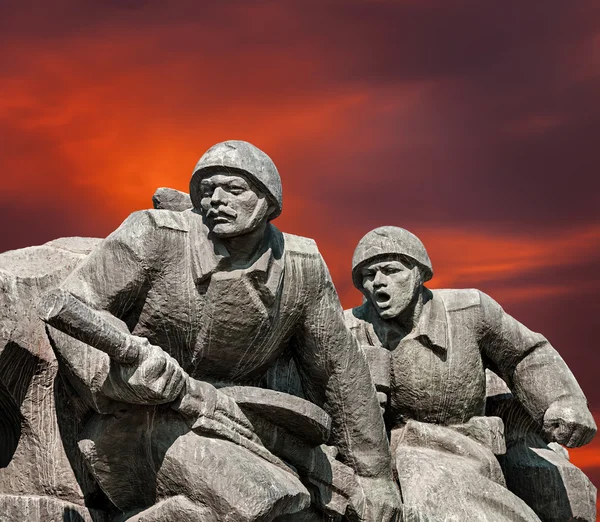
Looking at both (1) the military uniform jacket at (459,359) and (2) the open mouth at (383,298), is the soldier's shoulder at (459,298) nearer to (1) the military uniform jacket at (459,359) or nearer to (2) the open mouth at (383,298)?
(1) the military uniform jacket at (459,359)

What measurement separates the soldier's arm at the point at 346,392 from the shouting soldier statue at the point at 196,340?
1.5 inches

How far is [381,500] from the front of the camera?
9.37 meters

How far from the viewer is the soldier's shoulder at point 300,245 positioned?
29.9ft

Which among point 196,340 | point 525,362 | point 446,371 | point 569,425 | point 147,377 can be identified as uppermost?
point 525,362

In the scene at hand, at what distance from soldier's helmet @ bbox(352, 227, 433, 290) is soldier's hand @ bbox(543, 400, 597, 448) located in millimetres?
1264

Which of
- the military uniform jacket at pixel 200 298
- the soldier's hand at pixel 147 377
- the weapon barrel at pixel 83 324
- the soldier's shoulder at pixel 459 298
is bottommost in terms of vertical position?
the soldier's hand at pixel 147 377

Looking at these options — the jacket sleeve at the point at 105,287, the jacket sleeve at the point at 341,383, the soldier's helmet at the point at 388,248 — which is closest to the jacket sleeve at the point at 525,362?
the soldier's helmet at the point at 388,248

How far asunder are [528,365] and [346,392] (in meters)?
1.79

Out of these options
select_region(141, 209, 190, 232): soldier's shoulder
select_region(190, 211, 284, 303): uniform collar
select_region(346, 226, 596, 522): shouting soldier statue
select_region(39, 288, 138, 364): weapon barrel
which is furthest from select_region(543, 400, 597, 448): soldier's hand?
select_region(39, 288, 138, 364): weapon barrel

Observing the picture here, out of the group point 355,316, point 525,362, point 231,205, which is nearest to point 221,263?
point 231,205

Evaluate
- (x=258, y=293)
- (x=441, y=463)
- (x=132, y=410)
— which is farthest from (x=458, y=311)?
(x=132, y=410)

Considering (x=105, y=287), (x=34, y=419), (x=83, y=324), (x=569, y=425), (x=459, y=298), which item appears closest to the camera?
(x=83, y=324)

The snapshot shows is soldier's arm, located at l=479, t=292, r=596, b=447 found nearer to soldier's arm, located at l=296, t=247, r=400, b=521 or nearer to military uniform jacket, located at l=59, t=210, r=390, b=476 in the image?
soldier's arm, located at l=296, t=247, r=400, b=521

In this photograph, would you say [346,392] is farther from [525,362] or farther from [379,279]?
[525,362]
